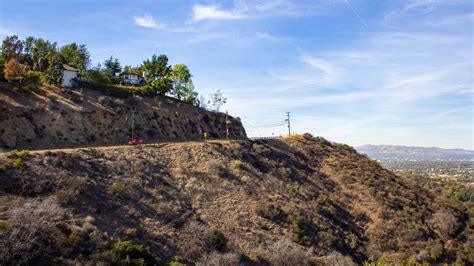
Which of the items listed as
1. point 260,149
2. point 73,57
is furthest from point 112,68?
point 260,149

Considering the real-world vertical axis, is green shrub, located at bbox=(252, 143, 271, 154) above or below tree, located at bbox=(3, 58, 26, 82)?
below

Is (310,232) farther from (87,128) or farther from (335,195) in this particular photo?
(87,128)

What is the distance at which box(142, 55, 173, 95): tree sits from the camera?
6206cm

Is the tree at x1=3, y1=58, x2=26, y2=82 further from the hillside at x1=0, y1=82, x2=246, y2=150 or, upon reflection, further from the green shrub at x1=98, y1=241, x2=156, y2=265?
the green shrub at x1=98, y1=241, x2=156, y2=265

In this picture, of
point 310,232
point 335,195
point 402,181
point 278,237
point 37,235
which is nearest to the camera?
point 37,235

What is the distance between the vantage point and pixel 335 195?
41.0 metres

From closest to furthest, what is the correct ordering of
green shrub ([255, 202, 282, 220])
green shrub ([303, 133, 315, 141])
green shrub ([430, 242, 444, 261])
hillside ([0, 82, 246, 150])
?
green shrub ([255, 202, 282, 220]), green shrub ([430, 242, 444, 261]), hillside ([0, 82, 246, 150]), green shrub ([303, 133, 315, 141])

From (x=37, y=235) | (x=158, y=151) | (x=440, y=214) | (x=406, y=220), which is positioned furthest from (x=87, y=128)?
(x=440, y=214)

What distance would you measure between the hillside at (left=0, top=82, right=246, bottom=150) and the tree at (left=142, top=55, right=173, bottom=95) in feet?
13.2

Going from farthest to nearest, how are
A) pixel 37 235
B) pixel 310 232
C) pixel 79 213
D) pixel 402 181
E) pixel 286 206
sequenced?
pixel 402 181 < pixel 286 206 < pixel 310 232 < pixel 79 213 < pixel 37 235

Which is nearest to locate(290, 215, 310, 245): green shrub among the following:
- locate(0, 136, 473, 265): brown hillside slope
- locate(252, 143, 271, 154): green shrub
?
locate(0, 136, 473, 265): brown hillside slope

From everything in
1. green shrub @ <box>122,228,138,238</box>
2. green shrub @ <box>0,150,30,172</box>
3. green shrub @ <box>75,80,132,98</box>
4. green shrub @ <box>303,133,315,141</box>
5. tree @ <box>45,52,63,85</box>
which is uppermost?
tree @ <box>45,52,63,85</box>

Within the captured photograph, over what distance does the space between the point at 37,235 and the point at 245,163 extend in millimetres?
24609

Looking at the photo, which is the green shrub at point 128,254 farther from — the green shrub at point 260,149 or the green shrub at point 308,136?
the green shrub at point 308,136
